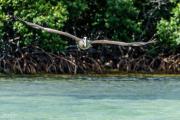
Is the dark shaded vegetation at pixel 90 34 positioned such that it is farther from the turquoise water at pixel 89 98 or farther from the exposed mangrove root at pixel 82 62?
the turquoise water at pixel 89 98

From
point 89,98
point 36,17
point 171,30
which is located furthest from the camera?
point 171,30

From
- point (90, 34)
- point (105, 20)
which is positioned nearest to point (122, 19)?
point (105, 20)

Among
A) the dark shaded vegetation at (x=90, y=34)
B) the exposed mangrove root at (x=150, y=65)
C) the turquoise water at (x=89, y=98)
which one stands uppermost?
the dark shaded vegetation at (x=90, y=34)

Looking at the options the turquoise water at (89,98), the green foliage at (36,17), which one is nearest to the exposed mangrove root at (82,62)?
the green foliage at (36,17)

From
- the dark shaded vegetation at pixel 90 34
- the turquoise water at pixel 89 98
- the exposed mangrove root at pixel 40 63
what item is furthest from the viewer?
the dark shaded vegetation at pixel 90 34

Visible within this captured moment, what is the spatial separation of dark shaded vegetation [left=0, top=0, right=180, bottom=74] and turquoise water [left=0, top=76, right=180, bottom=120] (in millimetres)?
1454

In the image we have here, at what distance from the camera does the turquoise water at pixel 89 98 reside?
18219 millimetres

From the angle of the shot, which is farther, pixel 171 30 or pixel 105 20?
pixel 105 20

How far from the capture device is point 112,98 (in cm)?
2088

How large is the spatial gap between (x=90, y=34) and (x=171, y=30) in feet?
9.53

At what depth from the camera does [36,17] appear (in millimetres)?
25859

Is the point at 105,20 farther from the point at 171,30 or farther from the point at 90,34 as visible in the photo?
the point at 171,30

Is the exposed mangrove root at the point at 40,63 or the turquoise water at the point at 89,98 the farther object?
the exposed mangrove root at the point at 40,63

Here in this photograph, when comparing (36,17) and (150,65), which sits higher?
(36,17)
